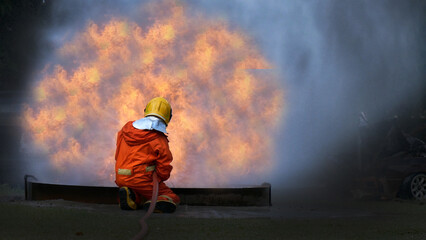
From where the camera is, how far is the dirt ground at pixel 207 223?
6.33 m

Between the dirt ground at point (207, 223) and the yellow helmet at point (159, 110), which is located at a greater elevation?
the yellow helmet at point (159, 110)

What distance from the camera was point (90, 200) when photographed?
909 centimetres

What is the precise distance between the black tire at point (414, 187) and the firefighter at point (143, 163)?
6.15m

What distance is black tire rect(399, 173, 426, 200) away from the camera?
40.3 ft

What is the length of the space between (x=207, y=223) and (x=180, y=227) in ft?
1.64

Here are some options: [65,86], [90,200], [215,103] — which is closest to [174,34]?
[215,103]

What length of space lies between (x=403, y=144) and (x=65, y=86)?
773 centimetres

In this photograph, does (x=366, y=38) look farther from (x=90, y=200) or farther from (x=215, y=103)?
(x=90, y=200)

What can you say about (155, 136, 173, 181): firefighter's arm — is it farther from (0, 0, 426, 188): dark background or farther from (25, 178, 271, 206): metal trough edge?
(0, 0, 426, 188): dark background

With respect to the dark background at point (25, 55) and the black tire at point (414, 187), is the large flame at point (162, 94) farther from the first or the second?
the dark background at point (25, 55)

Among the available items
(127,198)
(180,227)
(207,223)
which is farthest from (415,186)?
(180,227)

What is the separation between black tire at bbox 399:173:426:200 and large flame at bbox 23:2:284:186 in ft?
10.3

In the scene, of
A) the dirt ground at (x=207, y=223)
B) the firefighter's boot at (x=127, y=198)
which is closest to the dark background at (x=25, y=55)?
the dirt ground at (x=207, y=223)

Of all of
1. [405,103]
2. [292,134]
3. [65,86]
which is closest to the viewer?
[65,86]
